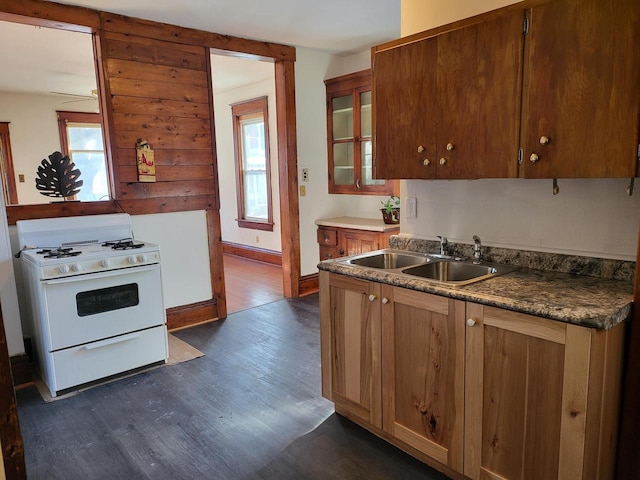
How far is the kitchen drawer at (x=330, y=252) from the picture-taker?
4.76 meters

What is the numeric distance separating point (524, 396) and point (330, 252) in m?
3.35

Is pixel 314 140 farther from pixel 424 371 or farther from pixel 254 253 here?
pixel 424 371

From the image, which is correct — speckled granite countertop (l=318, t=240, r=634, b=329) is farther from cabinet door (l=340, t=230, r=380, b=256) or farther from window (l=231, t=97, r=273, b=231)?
window (l=231, t=97, r=273, b=231)

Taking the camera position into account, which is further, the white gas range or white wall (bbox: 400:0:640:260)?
the white gas range

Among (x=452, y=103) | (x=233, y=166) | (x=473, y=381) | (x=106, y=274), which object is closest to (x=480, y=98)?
(x=452, y=103)

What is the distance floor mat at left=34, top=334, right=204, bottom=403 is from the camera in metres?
2.82

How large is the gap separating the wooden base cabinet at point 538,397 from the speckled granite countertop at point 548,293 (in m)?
0.04

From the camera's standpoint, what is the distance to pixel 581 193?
1925mm

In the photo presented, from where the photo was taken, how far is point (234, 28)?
3.80 metres

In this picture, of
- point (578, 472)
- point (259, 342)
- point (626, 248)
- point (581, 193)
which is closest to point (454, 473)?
point (578, 472)

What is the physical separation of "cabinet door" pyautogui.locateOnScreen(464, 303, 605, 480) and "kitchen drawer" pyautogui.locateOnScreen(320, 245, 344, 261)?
9.98ft

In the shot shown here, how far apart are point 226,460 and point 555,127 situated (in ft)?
6.67

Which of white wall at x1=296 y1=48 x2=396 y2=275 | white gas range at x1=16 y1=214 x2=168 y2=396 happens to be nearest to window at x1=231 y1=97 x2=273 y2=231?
white wall at x1=296 y1=48 x2=396 y2=275

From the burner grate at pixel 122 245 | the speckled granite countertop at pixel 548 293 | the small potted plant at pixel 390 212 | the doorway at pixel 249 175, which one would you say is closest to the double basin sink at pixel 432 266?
the speckled granite countertop at pixel 548 293
